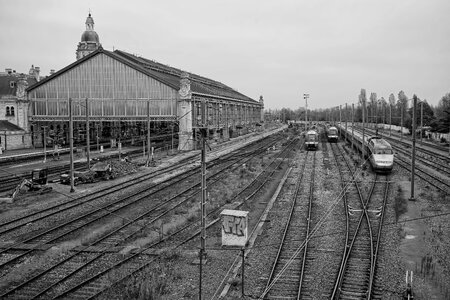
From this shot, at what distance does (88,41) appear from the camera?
91812mm

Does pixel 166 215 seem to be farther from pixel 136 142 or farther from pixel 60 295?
pixel 136 142

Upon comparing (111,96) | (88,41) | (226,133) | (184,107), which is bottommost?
(226,133)

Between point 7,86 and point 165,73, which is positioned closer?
point 7,86

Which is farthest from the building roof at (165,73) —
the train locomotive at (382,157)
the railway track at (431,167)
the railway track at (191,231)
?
the railway track at (191,231)

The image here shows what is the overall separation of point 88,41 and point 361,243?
8943 cm

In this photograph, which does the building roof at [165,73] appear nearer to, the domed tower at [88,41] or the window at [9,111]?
the window at [9,111]

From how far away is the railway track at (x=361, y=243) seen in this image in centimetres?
1143

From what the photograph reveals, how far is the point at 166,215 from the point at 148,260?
19.9ft

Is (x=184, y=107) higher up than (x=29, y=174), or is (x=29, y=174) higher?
(x=184, y=107)

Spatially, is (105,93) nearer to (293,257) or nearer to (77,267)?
(77,267)

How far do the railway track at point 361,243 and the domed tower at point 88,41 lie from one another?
79882 mm

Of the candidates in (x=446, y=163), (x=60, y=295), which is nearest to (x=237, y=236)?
(x=60, y=295)

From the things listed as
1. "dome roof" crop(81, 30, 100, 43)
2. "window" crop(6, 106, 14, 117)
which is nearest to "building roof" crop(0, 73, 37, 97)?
"window" crop(6, 106, 14, 117)

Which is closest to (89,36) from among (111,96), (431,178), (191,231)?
(111,96)
